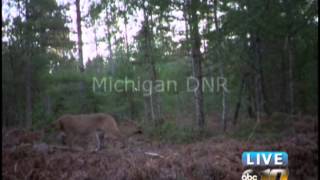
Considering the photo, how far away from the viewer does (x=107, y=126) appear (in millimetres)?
8953

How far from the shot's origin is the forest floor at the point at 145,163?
435cm

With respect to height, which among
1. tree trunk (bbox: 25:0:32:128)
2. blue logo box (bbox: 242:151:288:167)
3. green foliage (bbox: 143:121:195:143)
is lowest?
green foliage (bbox: 143:121:195:143)

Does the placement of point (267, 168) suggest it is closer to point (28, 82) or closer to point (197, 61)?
point (197, 61)

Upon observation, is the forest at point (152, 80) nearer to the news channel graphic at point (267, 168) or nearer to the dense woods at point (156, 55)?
the dense woods at point (156, 55)

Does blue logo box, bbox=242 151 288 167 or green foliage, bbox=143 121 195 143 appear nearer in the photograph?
blue logo box, bbox=242 151 288 167

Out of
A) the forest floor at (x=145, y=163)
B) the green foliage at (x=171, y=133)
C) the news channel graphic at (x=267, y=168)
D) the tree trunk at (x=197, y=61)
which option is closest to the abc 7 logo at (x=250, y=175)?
the news channel graphic at (x=267, y=168)

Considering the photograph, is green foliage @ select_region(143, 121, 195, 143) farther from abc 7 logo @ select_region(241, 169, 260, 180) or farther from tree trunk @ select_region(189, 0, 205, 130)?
abc 7 logo @ select_region(241, 169, 260, 180)

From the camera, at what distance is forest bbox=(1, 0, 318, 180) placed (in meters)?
5.42

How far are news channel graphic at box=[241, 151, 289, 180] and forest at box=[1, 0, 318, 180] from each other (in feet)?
1.06

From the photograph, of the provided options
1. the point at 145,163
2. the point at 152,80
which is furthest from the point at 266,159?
the point at 152,80

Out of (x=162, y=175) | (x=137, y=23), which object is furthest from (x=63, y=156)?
(x=137, y=23)

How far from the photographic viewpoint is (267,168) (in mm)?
3562

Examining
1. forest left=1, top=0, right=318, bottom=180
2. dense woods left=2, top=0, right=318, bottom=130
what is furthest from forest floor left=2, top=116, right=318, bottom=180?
dense woods left=2, top=0, right=318, bottom=130

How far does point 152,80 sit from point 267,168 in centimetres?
850
